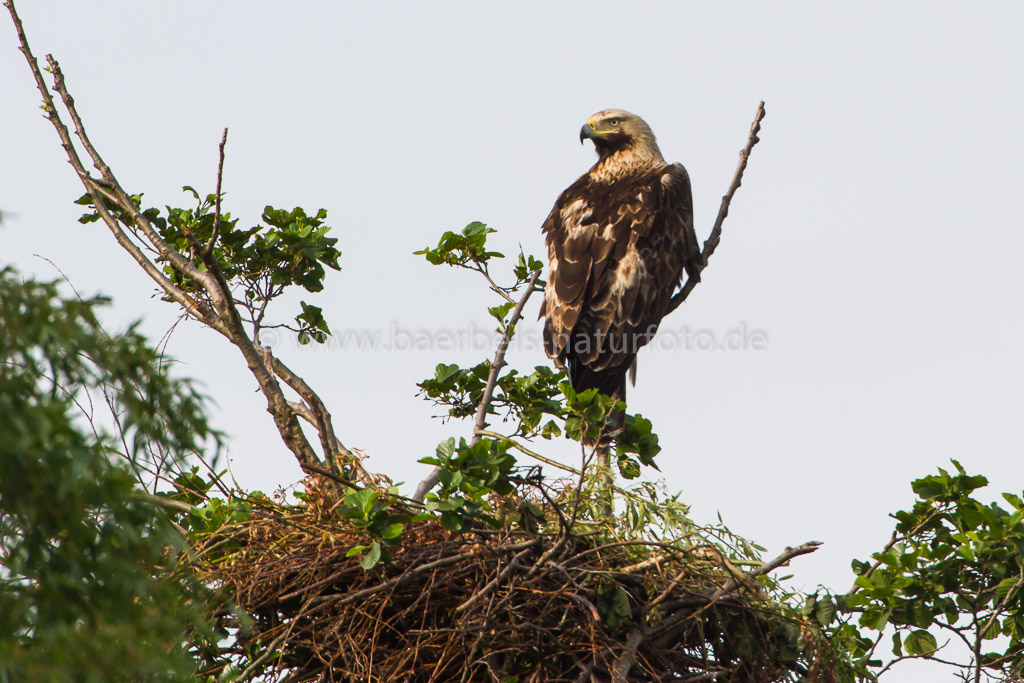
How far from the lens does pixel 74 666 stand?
6.40 ft

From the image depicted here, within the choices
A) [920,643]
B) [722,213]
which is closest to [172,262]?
[722,213]

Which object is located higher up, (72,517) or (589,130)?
(589,130)

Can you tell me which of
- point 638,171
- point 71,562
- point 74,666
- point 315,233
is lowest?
point 74,666

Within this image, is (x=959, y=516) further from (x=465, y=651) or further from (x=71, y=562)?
(x=71, y=562)

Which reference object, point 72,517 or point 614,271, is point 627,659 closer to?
point 72,517

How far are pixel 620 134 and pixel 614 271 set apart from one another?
185 cm

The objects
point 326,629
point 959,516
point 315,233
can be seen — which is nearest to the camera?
point 326,629

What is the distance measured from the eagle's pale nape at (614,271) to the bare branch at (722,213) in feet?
0.24

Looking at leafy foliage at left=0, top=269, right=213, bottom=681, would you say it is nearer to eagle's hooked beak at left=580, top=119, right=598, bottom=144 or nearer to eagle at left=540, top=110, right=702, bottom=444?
eagle at left=540, top=110, right=702, bottom=444

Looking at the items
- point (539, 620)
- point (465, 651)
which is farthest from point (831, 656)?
point (465, 651)

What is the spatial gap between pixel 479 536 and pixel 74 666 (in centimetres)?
251

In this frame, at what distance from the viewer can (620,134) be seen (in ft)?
28.0

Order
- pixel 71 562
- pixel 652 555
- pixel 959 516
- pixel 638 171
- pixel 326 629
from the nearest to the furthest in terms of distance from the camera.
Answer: pixel 71 562, pixel 326 629, pixel 652 555, pixel 959 516, pixel 638 171

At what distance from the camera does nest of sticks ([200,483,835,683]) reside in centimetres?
415
